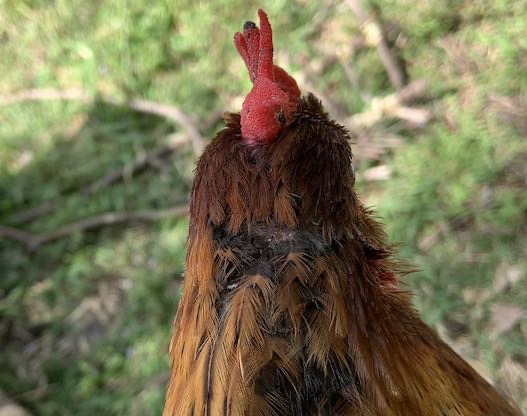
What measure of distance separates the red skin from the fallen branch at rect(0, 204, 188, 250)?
2.04 metres

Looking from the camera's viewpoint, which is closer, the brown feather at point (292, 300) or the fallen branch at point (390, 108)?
the brown feather at point (292, 300)

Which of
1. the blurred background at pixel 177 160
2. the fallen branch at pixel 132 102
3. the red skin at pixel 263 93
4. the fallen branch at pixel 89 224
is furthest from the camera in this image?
the fallen branch at pixel 132 102

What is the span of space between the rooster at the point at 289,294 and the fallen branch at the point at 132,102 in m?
2.28

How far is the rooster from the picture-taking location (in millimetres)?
1133

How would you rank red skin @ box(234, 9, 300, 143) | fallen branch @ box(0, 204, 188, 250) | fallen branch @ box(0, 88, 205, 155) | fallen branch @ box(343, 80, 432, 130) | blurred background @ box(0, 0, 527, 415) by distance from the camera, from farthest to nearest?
fallen branch @ box(0, 88, 205, 155) → fallen branch @ box(0, 204, 188, 250) → fallen branch @ box(343, 80, 432, 130) → blurred background @ box(0, 0, 527, 415) → red skin @ box(234, 9, 300, 143)

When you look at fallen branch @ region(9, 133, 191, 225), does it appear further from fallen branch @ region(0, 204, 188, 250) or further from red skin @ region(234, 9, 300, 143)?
red skin @ region(234, 9, 300, 143)

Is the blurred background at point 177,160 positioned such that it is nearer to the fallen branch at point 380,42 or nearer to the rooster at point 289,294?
the fallen branch at point 380,42

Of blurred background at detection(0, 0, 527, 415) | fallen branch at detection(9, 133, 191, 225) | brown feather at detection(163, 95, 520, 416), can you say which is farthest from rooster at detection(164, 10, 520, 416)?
fallen branch at detection(9, 133, 191, 225)

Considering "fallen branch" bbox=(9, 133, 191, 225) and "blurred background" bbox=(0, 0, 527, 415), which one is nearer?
"blurred background" bbox=(0, 0, 527, 415)

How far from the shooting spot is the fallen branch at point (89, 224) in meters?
3.49

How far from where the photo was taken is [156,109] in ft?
12.8

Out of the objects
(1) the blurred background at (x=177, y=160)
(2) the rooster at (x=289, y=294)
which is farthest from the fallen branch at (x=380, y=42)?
(2) the rooster at (x=289, y=294)

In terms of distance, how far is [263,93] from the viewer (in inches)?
51.2

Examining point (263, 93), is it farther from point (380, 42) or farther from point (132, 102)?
point (132, 102)
